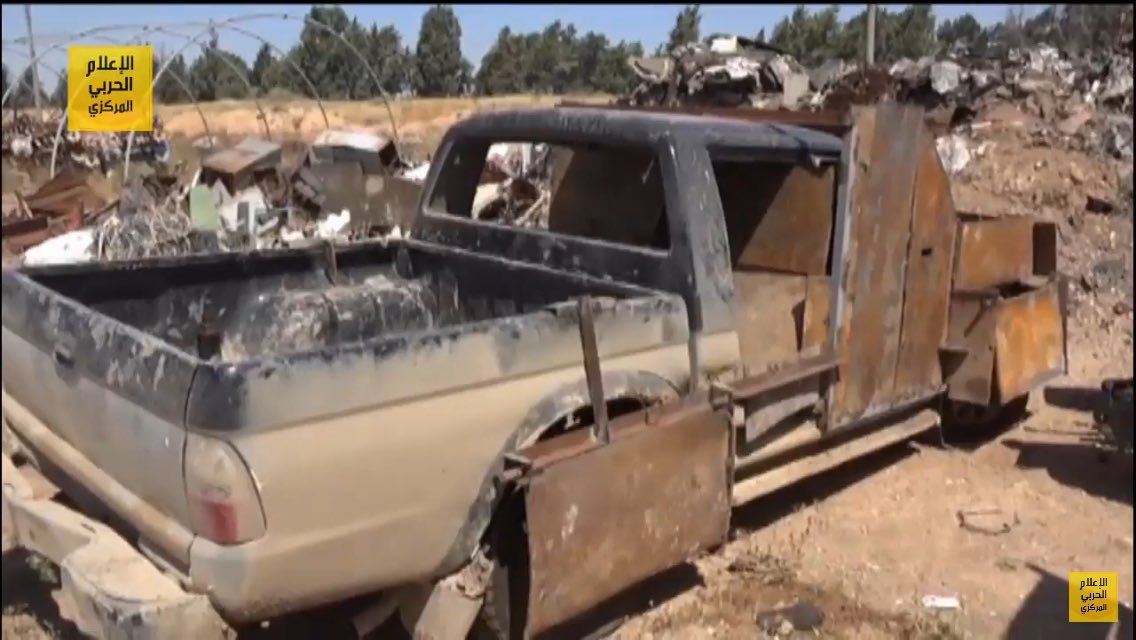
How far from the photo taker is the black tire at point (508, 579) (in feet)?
12.2

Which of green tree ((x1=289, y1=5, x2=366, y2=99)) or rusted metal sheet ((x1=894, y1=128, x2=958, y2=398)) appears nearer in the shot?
rusted metal sheet ((x1=894, y1=128, x2=958, y2=398))

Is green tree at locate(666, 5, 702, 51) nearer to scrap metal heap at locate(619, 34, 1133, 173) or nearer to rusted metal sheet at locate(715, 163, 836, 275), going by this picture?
scrap metal heap at locate(619, 34, 1133, 173)

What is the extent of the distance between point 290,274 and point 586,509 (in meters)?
1.90

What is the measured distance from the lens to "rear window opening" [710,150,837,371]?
5254mm

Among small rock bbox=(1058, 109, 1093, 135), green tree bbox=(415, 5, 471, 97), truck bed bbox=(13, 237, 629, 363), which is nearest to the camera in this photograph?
truck bed bbox=(13, 237, 629, 363)

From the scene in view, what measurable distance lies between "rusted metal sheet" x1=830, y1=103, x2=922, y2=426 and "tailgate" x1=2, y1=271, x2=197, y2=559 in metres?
3.01

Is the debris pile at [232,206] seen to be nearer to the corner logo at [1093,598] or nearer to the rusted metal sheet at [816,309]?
the rusted metal sheet at [816,309]

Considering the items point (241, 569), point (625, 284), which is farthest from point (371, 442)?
point (625, 284)

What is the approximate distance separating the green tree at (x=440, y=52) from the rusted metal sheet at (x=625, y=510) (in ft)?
30.9

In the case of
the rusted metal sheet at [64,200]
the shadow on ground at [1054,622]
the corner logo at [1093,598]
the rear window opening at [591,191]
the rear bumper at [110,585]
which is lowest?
the shadow on ground at [1054,622]

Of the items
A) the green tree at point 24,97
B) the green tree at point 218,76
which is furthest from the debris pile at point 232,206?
the green tree at point 24,97

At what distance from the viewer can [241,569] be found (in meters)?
3.11

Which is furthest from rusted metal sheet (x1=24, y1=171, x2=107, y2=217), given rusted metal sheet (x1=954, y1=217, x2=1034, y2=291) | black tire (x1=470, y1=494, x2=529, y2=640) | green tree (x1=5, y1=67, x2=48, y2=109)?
black tire (x1=470, y1=494, x2=529, y2=640)

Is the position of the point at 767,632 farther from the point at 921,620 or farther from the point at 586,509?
the point at 586,509
